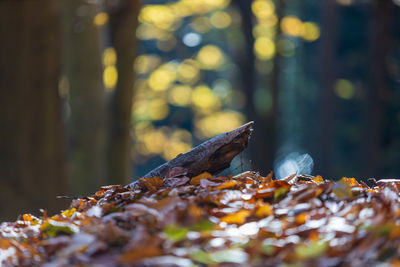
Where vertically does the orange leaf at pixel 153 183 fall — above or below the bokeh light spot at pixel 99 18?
below

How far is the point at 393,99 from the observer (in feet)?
62.7

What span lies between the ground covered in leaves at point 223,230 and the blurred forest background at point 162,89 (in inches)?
34.8

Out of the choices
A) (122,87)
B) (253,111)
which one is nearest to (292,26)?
(253,111)

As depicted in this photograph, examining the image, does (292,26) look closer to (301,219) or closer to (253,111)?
(253,111)

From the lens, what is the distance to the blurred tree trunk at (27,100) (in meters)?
6.92

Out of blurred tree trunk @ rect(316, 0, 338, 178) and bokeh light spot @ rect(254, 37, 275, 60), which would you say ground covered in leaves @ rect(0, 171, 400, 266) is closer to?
bokeh light spot @ rect(254, 37, 275, 60)

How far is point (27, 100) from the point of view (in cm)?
703

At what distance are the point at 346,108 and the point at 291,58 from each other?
20.5 feet

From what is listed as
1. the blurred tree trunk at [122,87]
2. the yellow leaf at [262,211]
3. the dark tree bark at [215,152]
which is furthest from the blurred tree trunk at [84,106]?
the yellow leaf at [262,211]

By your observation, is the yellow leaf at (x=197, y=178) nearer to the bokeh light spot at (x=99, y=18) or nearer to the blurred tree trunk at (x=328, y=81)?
the bokeh light spot at (x=99, y=18)

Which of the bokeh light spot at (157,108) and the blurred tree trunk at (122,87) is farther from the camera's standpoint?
the bokeh light spot at (157,108)

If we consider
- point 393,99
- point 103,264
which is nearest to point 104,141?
point 103,264

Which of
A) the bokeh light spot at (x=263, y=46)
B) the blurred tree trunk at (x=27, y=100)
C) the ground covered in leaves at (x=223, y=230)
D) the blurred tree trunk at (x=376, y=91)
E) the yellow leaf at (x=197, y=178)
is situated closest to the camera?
the ground covered in leaves at (x=223, y=230)

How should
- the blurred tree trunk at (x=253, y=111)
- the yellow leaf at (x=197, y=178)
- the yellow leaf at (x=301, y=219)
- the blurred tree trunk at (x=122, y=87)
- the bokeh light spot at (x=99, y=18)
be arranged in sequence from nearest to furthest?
1. the yellow leaf at (x=301, y=219)
2. the yellow leaf at (x=197, y=178)
3. the blurred tree trunk at (x=122, y=87)
4. the bokeh light spot at (x=99, y=18)
5. the blurred tree trunk at (x=253, y=111)
